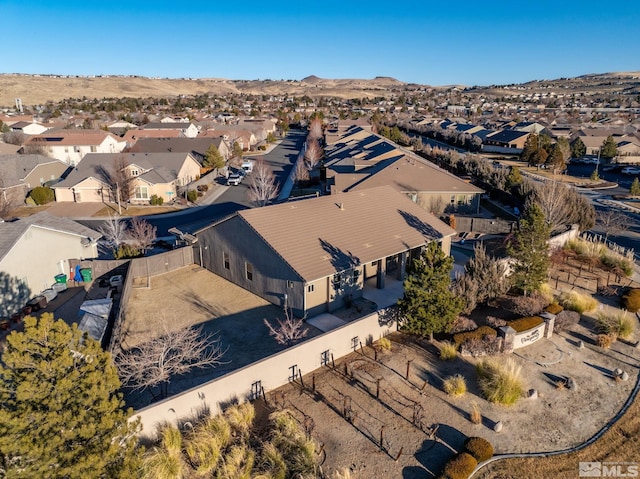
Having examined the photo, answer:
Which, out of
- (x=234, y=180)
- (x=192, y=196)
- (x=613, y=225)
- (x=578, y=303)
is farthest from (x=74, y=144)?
(x=613, y=225)

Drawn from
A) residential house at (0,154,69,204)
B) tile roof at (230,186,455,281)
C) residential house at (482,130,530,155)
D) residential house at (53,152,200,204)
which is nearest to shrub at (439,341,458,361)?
tile roof at (230,186,455,281)

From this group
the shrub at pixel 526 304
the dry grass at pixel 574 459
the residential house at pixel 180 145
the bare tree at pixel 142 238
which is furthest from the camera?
the residential house at pixel 180 145

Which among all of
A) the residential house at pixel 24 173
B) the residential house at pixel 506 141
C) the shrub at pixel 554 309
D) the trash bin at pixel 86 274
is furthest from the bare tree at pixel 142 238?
the residential house at pixel 506 141

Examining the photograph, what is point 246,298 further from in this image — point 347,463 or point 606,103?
point 606,103

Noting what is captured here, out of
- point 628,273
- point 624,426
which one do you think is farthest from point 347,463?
point 628,273

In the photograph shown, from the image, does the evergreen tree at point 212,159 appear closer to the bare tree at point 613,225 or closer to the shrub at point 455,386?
the bare tree at point 613,225

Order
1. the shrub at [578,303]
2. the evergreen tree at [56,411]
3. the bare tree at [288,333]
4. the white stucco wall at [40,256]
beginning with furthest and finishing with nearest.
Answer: the white stucco wall at [40,256] → the shrub at [578,303] → the bare tree at [288,333] → the evergreen tree at [56,411]
